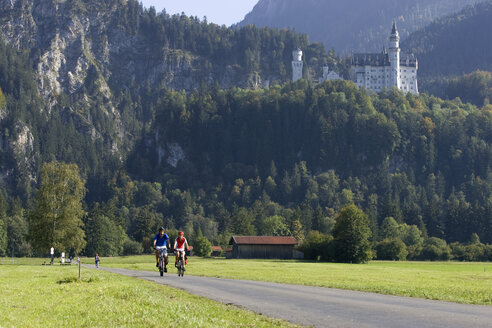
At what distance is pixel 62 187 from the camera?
94938 millimetres

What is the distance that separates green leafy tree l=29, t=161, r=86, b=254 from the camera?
310 ft

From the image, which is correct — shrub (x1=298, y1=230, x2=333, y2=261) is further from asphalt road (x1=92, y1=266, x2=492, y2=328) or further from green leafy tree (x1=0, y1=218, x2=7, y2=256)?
asphalt road (x1=92, y1=266, x2=492, y2=328)

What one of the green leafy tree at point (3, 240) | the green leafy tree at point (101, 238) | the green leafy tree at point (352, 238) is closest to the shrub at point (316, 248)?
the green leafy tree at point (352, 238)

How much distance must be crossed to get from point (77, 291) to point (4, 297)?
3286mm

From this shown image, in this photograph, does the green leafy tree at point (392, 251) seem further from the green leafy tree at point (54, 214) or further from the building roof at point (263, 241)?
the green leafy tree at point (54, 214)

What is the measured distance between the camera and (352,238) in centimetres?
12162

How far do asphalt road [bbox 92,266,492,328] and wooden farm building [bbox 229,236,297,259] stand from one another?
120 m

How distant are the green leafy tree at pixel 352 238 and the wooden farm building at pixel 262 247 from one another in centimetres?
2561

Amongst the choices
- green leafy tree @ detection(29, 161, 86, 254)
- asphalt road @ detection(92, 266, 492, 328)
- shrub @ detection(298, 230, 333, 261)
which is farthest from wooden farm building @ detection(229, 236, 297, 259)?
asphalt road @ detection(92, 266, 492, 328)

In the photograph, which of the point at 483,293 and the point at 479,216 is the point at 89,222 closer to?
the point at 479,216

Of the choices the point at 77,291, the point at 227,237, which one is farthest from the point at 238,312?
the point at 227,237

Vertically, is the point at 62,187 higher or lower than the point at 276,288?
higher

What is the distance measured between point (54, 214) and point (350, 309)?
7702 centimetres

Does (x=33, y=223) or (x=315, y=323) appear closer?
(x=315, y=323)
